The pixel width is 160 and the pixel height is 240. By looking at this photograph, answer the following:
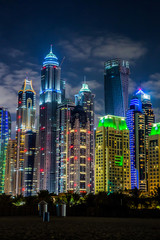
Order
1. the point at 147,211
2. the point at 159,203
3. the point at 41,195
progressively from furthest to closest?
1. the point at 41,195
2. the point at 159,203
3. the point at 147,211

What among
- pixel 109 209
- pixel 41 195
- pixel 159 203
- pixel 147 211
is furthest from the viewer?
pixel 41 195

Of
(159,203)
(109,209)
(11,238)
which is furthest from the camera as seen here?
(159,203)

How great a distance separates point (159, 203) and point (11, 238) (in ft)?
210

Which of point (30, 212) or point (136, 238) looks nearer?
point (136, 238)

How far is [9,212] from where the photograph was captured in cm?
8481

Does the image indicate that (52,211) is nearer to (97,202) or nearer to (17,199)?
(97,202)

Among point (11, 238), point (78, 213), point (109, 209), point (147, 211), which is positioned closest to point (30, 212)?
point (78, 213)

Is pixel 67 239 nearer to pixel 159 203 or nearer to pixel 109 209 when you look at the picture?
pixel 109 209

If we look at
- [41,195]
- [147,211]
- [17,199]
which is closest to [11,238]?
[147,211]

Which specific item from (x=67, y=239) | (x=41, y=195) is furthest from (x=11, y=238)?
(x=41, y=195)

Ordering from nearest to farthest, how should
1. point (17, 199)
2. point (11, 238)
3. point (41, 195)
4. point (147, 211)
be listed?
point (11, 238) < point (147, 211) < point (17, 199) < point (41, 195)

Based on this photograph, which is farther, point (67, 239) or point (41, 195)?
point (41, 195)

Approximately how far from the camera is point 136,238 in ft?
104

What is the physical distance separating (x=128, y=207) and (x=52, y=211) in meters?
16.9
